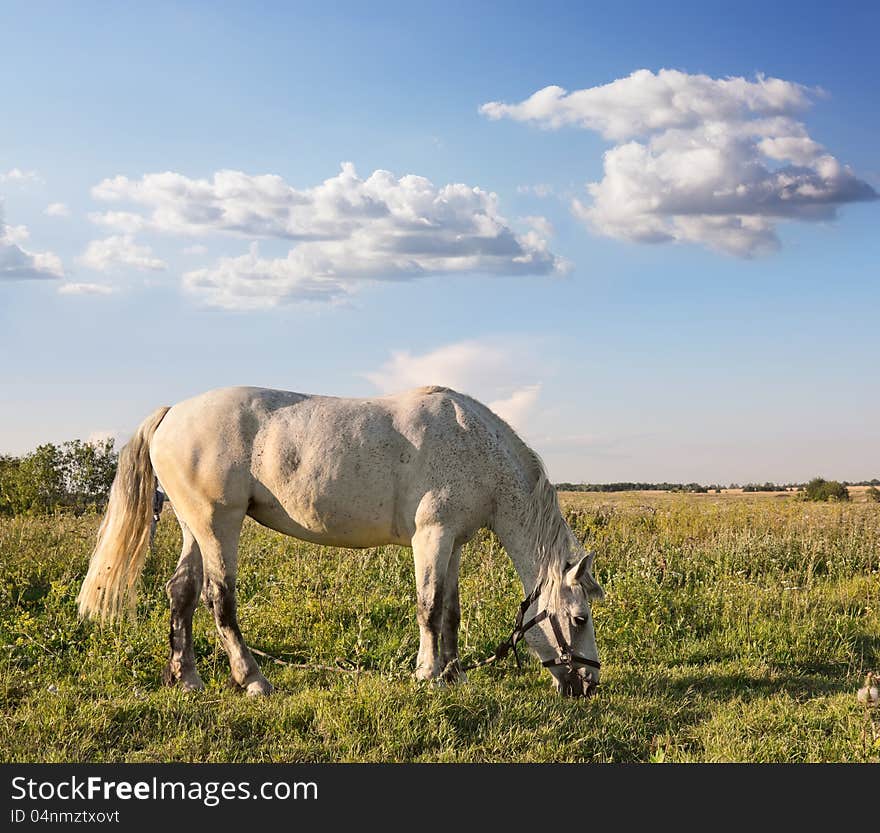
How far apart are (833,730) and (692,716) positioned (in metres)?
0.91

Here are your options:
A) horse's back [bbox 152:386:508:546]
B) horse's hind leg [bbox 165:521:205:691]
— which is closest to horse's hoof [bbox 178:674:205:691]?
horse's hind leg [bbox 165:521:205:691]

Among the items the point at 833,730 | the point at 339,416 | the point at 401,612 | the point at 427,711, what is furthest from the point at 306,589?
the point at 833,730

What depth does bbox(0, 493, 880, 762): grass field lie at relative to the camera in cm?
516

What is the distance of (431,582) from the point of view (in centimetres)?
616

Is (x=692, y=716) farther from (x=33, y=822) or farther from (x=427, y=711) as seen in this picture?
(x=33, y=822)

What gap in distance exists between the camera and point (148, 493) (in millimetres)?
7012

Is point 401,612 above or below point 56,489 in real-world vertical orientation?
below

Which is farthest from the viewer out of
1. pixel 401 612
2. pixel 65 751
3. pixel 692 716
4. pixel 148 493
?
pixel 401 612

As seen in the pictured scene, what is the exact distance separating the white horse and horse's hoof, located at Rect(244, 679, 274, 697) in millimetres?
17

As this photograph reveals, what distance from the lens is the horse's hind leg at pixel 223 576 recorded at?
6.37m

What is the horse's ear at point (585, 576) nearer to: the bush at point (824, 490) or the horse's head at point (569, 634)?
the horse's head at point (569, 634)

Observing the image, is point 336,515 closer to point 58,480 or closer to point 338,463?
point 338,463

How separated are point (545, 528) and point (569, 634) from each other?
0.81 meters

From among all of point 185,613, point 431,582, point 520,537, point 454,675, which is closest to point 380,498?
point 431,582
